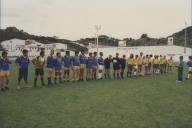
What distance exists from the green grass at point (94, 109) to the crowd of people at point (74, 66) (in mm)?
1866

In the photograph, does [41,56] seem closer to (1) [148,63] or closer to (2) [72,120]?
(2) [72,120]

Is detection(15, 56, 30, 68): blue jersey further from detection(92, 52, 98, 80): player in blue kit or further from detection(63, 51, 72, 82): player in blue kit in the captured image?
detection(92, 52, 98, 80): player in blue kit

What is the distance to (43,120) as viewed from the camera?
31.2 ft

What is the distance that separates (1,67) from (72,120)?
8.11 meters

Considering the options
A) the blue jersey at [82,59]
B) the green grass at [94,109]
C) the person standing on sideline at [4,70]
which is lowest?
the green grass at [94,109]

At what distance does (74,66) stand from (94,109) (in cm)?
964

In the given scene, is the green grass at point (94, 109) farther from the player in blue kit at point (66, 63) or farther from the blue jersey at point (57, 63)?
the player in blue kit at point (66, 63)

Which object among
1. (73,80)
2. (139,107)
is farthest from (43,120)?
(73,80)

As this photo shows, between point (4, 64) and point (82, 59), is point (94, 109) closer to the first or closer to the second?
point (4, 64)

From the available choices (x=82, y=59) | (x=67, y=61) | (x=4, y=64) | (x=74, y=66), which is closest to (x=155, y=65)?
(x=82, y=59)

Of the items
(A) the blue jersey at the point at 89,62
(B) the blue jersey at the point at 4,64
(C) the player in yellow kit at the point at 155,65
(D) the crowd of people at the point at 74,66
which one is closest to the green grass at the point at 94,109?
(B) the blue jersey at the point at 4,64

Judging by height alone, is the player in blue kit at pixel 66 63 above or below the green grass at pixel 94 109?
above

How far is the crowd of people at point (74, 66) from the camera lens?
1697cm

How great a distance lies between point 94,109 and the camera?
36.7 ft
